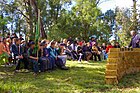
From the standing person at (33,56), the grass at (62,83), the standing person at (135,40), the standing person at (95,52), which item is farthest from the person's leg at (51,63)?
the standing person at (95,52)

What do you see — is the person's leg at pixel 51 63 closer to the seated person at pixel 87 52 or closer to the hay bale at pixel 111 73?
the hay bale at pixel 111 73

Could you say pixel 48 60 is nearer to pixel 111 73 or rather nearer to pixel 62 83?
pixel 62 83

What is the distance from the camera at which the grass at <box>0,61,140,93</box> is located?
768 cm

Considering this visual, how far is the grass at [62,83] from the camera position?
25.2 feet

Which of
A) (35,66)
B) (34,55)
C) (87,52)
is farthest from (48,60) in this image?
(87,52)

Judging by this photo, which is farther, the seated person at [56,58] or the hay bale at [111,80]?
the seated person at [56,58]

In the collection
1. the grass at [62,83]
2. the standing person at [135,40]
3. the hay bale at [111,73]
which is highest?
the standing person at [135,40]

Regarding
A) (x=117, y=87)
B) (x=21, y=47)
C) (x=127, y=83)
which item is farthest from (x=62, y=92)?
(x=21, y=47)

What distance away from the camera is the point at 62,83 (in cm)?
877

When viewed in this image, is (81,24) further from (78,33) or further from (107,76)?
(107,76)

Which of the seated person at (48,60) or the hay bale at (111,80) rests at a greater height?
the seated person at (48,60)

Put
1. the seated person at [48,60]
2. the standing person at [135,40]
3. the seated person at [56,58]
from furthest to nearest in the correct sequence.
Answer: the standing person at [135,40] < the seated person at [56,58] < the seated person at [48,60]

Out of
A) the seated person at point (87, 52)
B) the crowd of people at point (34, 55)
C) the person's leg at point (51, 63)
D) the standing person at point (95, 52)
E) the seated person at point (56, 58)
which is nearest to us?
the crowd of people at point (34, 55)

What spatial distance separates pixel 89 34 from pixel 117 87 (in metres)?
34.8
